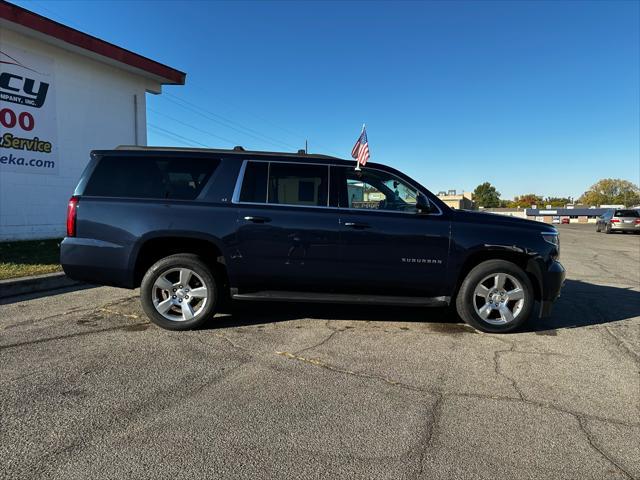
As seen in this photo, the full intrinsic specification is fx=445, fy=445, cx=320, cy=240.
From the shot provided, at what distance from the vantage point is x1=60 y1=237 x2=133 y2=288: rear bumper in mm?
4930

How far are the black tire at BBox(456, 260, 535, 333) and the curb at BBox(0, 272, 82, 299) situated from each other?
5176mm

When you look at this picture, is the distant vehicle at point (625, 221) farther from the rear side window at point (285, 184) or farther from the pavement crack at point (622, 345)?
the rear side window at point (285, 184)

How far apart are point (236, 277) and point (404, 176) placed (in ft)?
7.52

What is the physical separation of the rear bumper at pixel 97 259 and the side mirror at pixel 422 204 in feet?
10.9

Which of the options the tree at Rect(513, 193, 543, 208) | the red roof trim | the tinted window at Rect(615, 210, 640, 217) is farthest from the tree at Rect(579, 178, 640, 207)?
the red roof trim

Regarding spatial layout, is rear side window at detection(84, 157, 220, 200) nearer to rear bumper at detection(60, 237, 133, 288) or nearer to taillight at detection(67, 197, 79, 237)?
taillight at detection(67, 197, 79, 237)

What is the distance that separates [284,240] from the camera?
16.2ft

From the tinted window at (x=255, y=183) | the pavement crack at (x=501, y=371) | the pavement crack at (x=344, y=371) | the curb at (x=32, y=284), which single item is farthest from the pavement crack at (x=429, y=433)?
the curb at (x=32, y=284)

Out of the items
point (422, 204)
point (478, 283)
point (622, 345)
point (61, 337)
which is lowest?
point (61, 337)

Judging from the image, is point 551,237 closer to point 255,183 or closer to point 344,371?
point 344,371

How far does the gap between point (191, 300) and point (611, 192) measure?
486 ft

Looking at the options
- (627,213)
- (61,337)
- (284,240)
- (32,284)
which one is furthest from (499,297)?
(627,213)

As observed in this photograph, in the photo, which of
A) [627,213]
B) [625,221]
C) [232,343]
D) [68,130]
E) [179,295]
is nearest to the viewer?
[232,343]

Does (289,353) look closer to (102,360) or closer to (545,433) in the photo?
(102,360)
